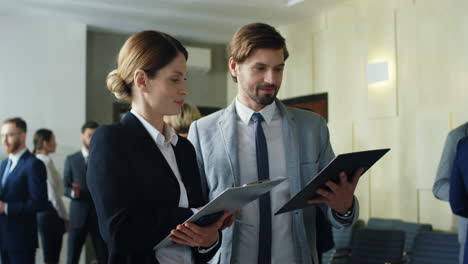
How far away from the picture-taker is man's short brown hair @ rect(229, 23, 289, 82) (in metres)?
2.23

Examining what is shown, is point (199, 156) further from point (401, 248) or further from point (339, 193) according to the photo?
point (401, 248)

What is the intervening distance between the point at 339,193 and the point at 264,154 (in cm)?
35

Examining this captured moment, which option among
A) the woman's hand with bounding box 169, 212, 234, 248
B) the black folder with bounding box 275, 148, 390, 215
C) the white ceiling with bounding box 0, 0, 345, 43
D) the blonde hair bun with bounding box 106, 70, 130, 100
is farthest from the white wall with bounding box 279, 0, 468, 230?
the blonde hair bun with bounding box 106, 70, 130, 100

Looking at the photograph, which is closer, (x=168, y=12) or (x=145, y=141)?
(x=145, y=141)

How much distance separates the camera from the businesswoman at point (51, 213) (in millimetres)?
6227

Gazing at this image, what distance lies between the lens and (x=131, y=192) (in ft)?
5.29

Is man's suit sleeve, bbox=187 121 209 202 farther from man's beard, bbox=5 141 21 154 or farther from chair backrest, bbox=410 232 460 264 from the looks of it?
chair backrest, bbox=410 232 460 264

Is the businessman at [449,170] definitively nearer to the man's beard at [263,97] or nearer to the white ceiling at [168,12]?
the man's beard at [263,97]

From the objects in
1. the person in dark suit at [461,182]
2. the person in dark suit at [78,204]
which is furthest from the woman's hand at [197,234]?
the person in dark suit at [78,204]

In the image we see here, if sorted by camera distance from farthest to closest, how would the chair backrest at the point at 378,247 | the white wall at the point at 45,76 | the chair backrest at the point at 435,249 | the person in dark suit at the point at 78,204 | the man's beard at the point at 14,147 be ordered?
the white wall at the point at 45,76, the person in dark suit at the point at 78,204, the chair backrest at the point at 378,247, the chair backrest at the point at 435,249, the man's beard at the point at 14,147

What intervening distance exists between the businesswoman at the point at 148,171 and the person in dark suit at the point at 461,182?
123cm

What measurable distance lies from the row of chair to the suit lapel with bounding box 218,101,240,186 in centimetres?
312

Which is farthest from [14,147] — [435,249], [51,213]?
[435,249]

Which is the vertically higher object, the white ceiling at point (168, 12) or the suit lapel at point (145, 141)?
the white ceiling at point (168, 12)
